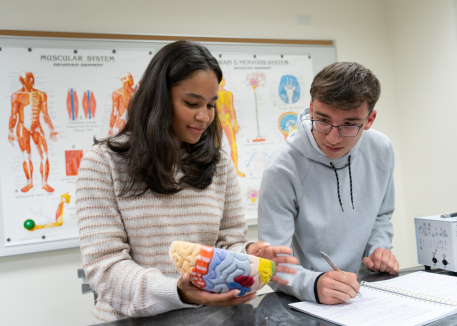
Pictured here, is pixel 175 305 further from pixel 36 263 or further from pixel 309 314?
pixel 36 263

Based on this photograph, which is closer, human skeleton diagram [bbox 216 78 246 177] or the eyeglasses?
the eyeglasses

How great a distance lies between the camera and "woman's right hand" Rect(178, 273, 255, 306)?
2.64 ft

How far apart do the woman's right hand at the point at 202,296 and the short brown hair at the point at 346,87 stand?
0.63 m

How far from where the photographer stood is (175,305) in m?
0.90

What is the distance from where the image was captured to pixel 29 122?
82.8 inches

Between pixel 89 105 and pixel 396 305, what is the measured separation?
1877 millimetres

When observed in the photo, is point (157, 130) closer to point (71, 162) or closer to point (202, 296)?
point (202, 296)

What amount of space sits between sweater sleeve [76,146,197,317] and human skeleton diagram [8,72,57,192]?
3.99ft

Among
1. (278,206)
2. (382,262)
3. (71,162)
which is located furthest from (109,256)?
(71,162)

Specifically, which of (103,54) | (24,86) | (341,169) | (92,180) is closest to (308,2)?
(103,54)

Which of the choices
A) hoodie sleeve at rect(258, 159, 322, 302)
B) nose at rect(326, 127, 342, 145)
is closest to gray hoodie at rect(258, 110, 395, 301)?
hoodie sleeve at rect(258, 159, 322, 302)

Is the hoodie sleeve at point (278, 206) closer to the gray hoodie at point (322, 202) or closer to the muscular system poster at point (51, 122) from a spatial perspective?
the gray hoodie at point (322, 202)

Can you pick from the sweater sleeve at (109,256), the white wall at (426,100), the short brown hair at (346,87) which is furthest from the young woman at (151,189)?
the white wall at (426,100)

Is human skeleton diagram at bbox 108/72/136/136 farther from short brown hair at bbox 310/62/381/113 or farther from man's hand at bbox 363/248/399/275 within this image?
man's hand at bbox 363/248/399/275
